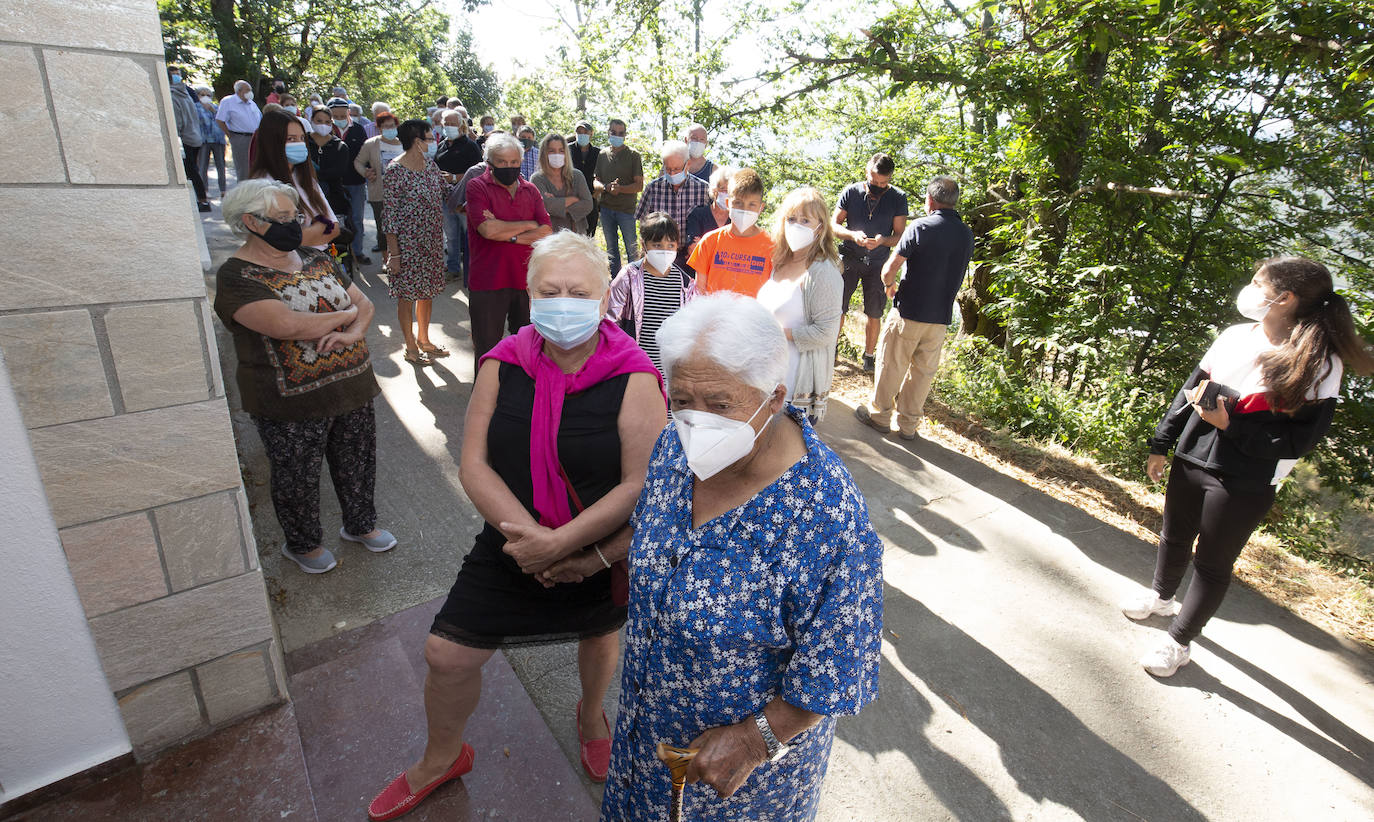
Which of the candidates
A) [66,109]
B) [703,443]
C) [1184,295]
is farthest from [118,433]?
[1184,295]

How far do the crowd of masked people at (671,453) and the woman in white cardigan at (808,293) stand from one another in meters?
0.02

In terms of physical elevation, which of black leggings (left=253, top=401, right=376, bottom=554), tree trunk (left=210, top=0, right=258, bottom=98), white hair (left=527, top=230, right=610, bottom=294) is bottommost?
black leggings (left=253, top=401, right=376, bottom=554)

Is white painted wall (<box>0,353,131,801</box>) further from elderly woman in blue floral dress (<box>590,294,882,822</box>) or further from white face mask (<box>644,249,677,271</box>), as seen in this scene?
white face mask (<box>644,249,677,271</box>)

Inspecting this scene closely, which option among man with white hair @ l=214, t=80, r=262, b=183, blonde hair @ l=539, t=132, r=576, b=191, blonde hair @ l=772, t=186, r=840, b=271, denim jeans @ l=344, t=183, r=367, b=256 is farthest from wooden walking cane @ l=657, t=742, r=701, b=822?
man with white hair @ l=214, t=80, r=262, b=183

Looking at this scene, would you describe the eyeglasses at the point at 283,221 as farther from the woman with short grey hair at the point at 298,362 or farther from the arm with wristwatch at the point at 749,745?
the arm with wristwatch at the point at 749,745

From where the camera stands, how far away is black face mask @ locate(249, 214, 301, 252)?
272cm

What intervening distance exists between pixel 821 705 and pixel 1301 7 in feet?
17.5

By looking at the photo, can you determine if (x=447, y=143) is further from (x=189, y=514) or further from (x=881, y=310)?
(x=189, y=514)

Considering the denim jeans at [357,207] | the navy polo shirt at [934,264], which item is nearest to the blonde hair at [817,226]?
the navy polo shirt at [934,264]

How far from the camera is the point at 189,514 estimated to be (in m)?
2.08

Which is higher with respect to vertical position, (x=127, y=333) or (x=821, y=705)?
(x=127, y=333)

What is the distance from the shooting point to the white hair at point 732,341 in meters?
1.55

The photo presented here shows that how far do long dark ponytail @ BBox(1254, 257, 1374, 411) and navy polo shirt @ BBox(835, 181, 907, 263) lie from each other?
3965 millimetres

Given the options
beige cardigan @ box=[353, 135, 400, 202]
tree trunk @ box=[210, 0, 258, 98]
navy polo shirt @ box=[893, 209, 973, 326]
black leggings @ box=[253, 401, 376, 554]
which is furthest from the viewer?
tree trunk @ box=[210, 0, 258, 98]
